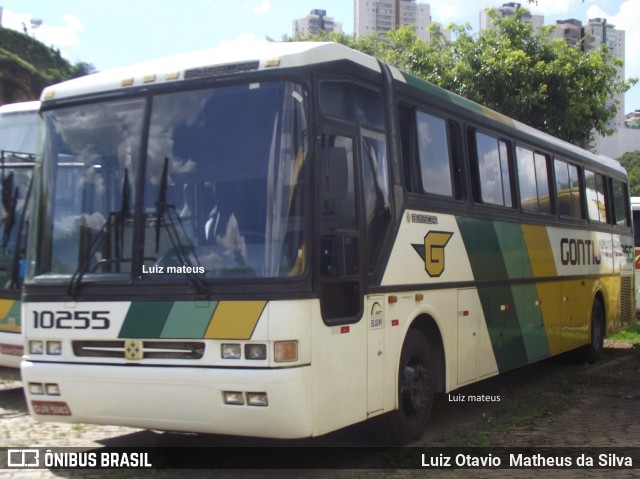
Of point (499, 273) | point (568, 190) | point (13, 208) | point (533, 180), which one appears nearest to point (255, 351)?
point (499, 273)

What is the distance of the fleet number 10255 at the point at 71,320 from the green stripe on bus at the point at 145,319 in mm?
186

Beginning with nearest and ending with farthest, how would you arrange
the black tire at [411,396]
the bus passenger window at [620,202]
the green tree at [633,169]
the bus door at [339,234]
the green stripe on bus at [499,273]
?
1. the bus door at [339,234]
2. the black tire at [411,396]
3. the green stripe on bus at [499,273]
4. the bus passenger window at [620,202]
5. the green tree at [633,169]

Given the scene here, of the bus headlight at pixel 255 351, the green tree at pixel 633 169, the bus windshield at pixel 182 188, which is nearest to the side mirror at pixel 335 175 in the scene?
the bus windshield at pixel 182 188

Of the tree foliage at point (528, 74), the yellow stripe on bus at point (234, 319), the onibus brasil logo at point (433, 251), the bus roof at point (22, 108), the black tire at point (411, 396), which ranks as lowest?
the black tire at point (411, 396)

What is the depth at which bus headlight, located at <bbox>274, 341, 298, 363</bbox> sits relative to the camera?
17.9ft

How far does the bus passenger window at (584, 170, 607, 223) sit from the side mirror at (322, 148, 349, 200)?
8.33m

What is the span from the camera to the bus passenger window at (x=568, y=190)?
11689 mm

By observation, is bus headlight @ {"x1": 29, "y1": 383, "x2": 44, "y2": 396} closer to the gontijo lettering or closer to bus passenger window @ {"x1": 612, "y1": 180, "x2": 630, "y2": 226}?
the gontijo lettering

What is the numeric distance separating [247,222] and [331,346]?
1.08 m

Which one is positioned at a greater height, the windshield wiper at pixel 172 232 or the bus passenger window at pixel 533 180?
the bus passenger window at pixel 533 180

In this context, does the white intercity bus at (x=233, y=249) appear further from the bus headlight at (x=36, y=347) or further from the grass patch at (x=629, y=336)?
the grass patch at (x=629, y=336)

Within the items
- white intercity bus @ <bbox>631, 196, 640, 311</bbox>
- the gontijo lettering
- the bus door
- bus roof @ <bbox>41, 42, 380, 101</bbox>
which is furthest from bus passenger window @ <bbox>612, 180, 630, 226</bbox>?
the bus door

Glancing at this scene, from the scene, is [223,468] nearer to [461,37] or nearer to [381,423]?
[381,423]

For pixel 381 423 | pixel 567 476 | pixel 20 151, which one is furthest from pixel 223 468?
pixel 20 151
